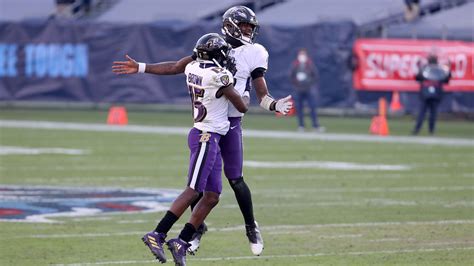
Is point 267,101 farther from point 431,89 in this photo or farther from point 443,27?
point 443,27

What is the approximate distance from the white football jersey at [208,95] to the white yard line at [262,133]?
12.5 metres

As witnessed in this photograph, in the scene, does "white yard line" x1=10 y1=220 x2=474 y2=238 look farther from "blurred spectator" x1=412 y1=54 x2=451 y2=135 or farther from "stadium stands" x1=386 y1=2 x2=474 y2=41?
"stadium stands" x1=386 y1=2 x2=474 y2=41

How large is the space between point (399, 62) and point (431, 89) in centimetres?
414

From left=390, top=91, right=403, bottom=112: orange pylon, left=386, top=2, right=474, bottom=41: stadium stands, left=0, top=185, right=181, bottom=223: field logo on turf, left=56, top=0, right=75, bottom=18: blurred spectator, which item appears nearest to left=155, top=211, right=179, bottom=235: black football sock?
left=0, top=185, right=181, bottom=223: field logo on turf

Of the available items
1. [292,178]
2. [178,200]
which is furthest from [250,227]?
[292,178]

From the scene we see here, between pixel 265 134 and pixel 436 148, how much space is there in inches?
146

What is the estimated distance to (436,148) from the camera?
2019 centimetres

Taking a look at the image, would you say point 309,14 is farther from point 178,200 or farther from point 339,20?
point 178,200

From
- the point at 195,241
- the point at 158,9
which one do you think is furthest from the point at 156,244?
the point at 158,9

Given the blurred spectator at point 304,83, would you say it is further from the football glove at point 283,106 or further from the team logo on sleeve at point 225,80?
the team logo on sleeve at point 225,80

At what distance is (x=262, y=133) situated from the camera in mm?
23016

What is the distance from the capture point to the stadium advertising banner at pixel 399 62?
27.3 meters

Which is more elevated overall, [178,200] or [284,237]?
[178,200]

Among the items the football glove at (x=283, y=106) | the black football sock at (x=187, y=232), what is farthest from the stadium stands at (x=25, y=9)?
the black football sock at (x=187, y=232)
